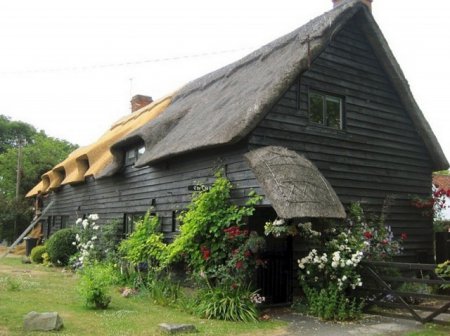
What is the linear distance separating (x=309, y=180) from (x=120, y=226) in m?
9.15

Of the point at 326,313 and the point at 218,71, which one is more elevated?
the point at 218,71

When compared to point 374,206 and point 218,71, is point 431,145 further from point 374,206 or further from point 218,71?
point 218,71

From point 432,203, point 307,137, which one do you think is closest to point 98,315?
point 307,137

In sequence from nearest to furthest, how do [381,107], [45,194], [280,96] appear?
[280,96] < [381,107] < [45,194]

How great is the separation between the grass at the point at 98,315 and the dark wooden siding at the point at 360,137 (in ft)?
12.9

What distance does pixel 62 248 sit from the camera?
1928 centimetres

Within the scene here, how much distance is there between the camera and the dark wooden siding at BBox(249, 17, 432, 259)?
11.1m

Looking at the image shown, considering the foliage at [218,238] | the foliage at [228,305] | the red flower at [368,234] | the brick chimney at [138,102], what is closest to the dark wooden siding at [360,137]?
the red flower at [368,234]

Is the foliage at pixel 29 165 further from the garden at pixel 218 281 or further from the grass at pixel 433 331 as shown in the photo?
the grass at pixel 433 331

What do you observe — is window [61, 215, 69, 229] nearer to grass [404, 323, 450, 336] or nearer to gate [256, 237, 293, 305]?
gate [256, 237, 293, 305]

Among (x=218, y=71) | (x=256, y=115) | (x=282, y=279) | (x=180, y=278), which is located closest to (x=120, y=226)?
(x=180, y=278)

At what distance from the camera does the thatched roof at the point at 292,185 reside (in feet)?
28.3

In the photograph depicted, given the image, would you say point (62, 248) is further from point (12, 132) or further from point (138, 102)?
point (12, 132)

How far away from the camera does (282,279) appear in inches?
426
